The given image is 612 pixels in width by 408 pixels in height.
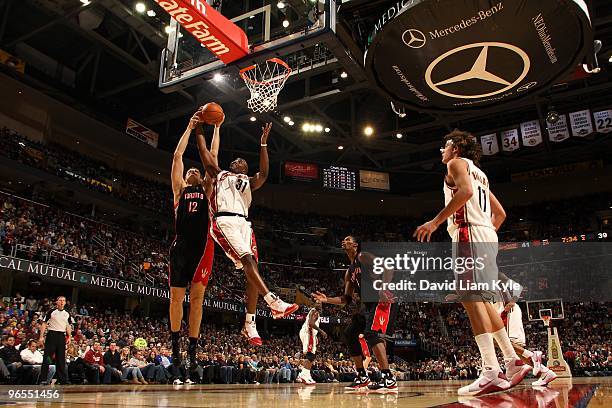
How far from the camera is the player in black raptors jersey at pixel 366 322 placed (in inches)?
203

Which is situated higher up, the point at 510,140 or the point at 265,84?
the point at 510,140

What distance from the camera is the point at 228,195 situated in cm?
455

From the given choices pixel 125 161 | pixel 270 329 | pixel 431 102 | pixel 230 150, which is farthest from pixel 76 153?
pixel 431 102

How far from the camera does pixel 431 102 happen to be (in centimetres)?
985

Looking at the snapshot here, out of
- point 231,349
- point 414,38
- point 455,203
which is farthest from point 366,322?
point 231,349

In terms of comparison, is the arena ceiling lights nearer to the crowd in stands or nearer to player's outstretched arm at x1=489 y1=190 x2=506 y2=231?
player's outstretched arm at x1=489 y1=190 x2=506 y2=231

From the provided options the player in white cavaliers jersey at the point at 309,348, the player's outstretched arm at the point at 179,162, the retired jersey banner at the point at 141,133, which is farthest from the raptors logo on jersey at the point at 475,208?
the retired jersey banner at the point at 141,133

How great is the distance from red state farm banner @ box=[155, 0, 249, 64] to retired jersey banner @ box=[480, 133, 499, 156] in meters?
16.1

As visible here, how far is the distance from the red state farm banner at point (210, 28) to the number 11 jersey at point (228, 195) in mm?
2877

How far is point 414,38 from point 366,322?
453 cm

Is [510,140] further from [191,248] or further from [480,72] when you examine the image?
[191,248]

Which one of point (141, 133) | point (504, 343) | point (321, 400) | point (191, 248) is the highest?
point (141, 133)

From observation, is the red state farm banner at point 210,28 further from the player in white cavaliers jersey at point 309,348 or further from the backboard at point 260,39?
the player in white cavaliers jersey at point 309,348

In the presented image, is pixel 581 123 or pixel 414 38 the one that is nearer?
pixel 414 38
